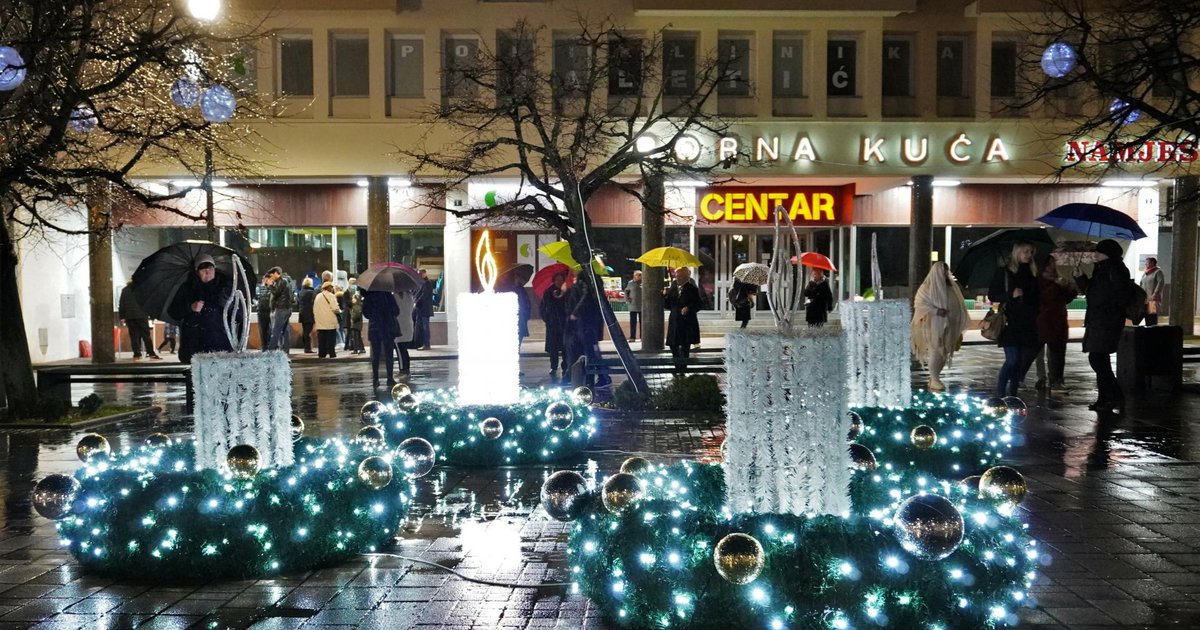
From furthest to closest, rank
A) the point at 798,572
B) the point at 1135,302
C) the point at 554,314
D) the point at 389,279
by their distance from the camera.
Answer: the point at 554,314 → the point at 389,279 → the point at 1135,302 → the point at 798,572

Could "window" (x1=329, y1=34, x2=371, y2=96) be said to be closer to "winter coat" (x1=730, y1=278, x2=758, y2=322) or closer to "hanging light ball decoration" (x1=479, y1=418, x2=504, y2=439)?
"winter coat" (x1=730, y1=278, x2=758, y2=322)

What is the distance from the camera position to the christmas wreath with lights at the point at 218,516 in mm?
5836

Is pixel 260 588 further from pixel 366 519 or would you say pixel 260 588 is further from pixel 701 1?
pixel 701 1

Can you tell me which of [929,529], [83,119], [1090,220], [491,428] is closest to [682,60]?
[1090,220]

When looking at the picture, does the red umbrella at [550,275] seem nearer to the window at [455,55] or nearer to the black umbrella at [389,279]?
the black umbrella at [389,279]

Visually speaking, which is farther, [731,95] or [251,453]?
[731,95]

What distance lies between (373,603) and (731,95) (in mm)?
20467

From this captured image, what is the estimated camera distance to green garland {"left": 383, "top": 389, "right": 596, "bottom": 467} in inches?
374

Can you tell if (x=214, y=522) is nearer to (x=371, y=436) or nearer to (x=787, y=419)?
(x=371, y=436)

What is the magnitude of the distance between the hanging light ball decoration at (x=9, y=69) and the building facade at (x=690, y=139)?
11.4 m

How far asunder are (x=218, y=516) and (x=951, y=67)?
22.9 metres

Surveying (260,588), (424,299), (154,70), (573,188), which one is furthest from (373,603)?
(424,299)

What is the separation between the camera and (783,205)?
26.5 meters

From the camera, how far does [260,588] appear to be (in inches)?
226
